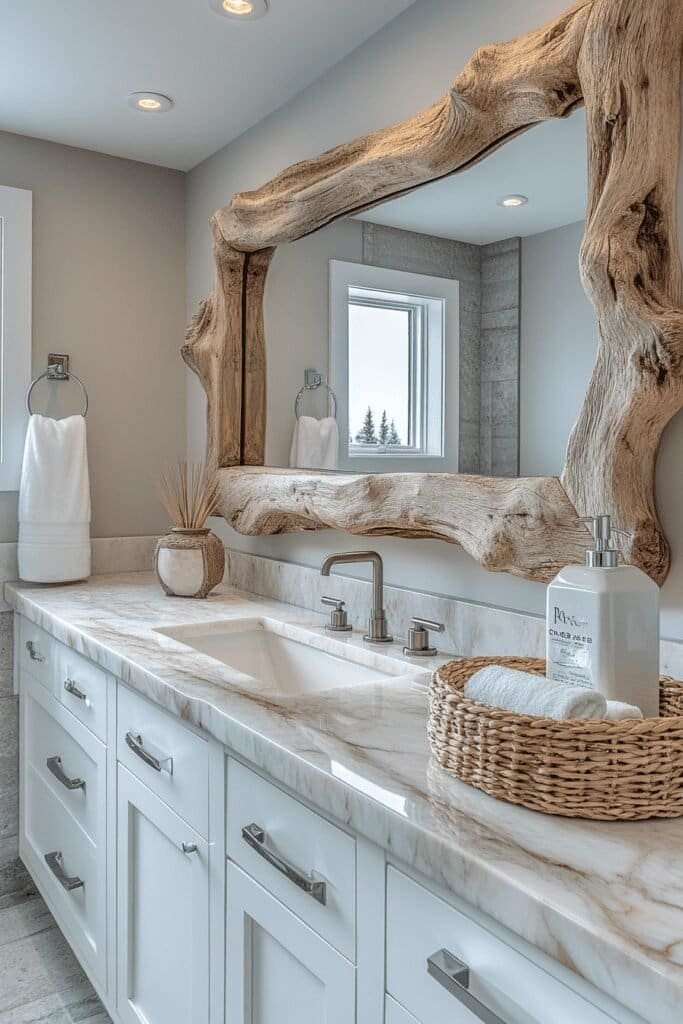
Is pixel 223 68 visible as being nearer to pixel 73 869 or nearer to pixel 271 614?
pixel 271 614

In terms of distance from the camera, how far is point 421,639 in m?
1.64

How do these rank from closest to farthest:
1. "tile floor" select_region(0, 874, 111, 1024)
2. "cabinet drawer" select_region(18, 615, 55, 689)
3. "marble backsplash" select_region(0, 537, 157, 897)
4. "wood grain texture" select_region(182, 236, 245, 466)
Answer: "tile floor" select_region(0, 874, 111, 1024), "cabinet drawer" select_region(18, 615, 55, 689), "wood grain texture" select_region(182, 236, 245, 466), "marble backsplash" select_region(0, 537, 157, 897)

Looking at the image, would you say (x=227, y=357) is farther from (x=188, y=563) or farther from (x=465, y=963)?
(x=465, y=963)

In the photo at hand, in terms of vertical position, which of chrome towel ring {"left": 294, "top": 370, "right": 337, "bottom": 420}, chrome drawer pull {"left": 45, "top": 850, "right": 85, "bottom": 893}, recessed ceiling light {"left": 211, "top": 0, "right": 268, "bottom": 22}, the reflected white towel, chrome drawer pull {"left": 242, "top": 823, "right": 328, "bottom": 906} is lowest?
chrome drawer pull {"left": 45, "top": 850, "right": 85, "bottom": 893}

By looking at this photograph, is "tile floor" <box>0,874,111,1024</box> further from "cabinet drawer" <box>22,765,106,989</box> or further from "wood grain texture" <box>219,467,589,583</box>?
"wood grain texture" <box>219,467,589,583</box>

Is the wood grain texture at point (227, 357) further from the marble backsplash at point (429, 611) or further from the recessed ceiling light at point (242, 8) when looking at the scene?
the recessed ceiling light at point (242, 8)

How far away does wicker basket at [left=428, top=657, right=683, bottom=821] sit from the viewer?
825 millimetres

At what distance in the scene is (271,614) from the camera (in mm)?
2068

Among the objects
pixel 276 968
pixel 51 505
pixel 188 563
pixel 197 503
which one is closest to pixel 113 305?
pixel 51 505

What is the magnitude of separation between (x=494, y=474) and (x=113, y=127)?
1.75m

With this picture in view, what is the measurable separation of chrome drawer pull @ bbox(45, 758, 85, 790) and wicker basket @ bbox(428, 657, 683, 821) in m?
1.32

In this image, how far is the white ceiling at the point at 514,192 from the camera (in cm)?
136

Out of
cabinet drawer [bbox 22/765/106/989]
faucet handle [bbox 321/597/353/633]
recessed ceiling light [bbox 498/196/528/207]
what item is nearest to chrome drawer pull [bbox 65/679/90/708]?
cabinet drawer [bbox 22/765/106/989]

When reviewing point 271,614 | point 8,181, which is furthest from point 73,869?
point 8,181
